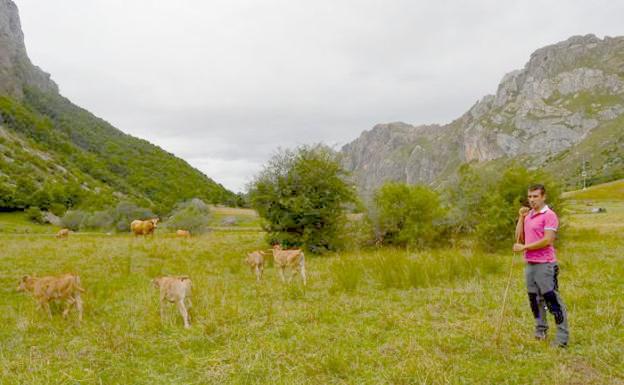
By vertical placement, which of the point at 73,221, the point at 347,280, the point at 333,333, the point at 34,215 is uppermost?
the point at 34,215

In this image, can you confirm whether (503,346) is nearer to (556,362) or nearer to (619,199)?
(556,362)

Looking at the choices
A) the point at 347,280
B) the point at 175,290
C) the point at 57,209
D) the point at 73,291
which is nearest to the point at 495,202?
the point at 347,280

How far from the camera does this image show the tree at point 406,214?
25172 mm

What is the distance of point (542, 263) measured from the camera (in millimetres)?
6812

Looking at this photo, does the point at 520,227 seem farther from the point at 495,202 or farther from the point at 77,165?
the point at 77,165

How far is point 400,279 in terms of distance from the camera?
1194cm

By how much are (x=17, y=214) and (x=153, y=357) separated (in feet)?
203

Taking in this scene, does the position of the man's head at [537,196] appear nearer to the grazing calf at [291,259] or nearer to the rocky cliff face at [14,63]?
the grazing calf at [291,259]

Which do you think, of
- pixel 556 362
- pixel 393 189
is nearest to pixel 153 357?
pixel 556 362

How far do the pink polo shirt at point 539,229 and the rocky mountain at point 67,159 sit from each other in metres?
65.6

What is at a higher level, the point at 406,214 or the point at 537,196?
the point at 537,196

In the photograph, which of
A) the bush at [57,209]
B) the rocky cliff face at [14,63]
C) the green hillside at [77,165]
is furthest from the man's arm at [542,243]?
the rocky cliff face at [14,63]

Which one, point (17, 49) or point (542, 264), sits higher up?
point (17, 49)

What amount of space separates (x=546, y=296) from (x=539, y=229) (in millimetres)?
1051
